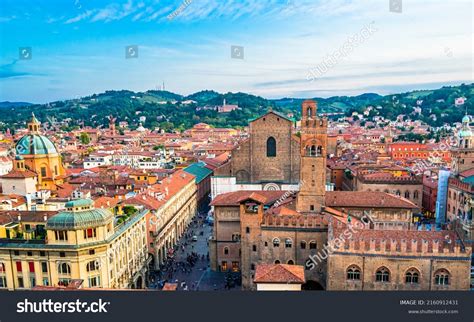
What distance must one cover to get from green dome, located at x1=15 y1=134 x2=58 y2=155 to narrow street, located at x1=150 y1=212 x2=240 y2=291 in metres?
22.1

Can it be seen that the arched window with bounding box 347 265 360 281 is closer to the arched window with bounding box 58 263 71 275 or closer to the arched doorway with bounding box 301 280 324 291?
the arched doorway with bounding box 301 280 324 291

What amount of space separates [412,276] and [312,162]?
402 inches

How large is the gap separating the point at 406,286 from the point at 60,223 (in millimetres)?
20051

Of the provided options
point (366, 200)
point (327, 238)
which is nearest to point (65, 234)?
point (327, 238)

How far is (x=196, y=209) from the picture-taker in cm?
5294

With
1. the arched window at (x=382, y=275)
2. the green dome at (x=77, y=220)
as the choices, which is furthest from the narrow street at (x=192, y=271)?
the arched window at (x=382, y=275)

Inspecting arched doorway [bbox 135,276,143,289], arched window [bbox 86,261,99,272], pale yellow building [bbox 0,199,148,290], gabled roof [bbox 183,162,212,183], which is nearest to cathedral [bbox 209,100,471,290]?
arched doorway [bbox 135,276,143,289]

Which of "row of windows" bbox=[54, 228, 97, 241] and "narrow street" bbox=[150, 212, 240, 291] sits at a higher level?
"row of windows" bbox=[54, 228, 97, 241]

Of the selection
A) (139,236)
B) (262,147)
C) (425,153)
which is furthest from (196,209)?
(425,153)

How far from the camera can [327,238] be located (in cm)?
2655

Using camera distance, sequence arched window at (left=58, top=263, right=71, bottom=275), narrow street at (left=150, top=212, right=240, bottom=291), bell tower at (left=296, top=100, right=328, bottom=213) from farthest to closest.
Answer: narrow street at (left=150, top=212, right=240, bottom=291)
bell tower at (left=296, top=100, right=328, bottom=213)
arched window at (left=58, top=263, right=71, bottom=275)

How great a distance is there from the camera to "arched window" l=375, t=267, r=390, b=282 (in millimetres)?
23047

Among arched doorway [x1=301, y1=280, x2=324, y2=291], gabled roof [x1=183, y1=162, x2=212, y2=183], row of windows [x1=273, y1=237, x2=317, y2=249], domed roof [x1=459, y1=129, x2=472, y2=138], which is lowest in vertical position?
arched doorway [x1=301, y1=280, x2=324, y2=291]

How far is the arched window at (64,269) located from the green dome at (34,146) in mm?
30228
